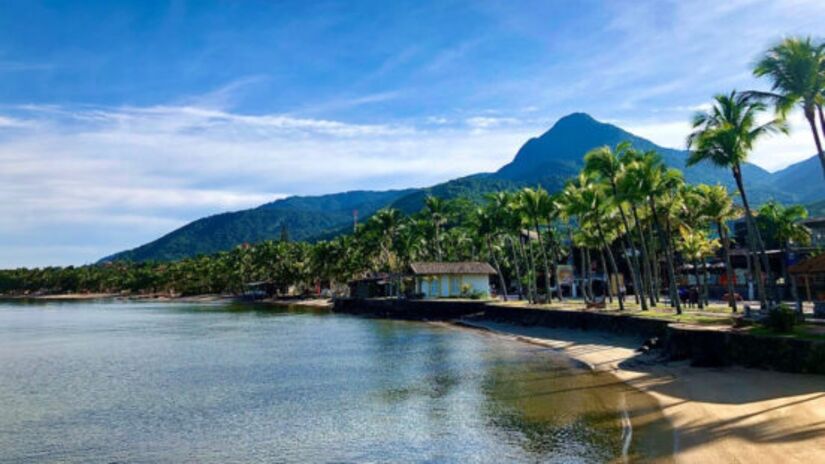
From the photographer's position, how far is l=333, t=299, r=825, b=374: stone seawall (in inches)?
909

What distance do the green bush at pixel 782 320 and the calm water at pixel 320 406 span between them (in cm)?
730

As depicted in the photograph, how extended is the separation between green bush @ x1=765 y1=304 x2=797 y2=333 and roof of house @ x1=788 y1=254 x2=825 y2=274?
571 inches

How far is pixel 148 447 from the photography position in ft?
63.4

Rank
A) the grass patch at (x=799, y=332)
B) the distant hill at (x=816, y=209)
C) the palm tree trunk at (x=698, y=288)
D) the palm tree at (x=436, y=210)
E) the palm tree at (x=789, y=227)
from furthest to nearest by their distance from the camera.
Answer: the distant hill at (x=816, y=209), the palm tree at (x=436, y=210), the palm tree at (x=789, y=227), the palm tree trunk at (x=698, y=288), the grass patch at (x=799, y=332)

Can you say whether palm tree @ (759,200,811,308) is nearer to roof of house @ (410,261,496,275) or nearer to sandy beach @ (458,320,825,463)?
roof of house @ (410,261,496,275)

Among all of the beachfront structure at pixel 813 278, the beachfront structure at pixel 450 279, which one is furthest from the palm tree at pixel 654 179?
the beachfront structure at pixel 450 279

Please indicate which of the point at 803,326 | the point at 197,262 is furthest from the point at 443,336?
the point at 197,262

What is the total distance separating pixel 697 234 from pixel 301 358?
3573cm

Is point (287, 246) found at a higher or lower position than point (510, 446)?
higher

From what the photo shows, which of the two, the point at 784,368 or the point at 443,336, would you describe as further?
the point at 443,336

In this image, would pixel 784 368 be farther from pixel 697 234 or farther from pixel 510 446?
pixel 697 234

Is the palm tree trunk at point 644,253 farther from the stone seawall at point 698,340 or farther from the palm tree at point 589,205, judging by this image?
the stone seawall at point 698,340

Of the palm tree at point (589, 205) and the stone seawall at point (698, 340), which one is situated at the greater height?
the palm tree at point (589, 205)

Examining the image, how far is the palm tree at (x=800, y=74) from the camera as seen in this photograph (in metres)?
28.5
